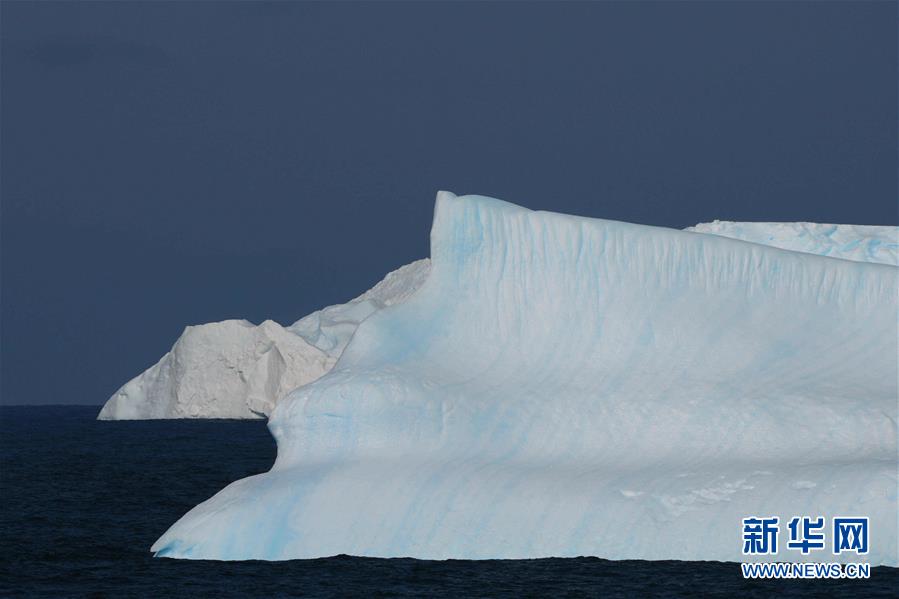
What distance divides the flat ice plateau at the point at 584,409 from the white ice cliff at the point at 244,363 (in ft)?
108

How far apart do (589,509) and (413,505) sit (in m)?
2.41

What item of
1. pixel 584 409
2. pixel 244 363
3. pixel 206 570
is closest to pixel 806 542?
pixel 584 409

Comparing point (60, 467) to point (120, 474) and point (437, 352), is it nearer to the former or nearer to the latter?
point (120, 474)

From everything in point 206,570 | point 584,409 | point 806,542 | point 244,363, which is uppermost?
point 584,409

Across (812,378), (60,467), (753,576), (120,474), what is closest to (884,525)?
(753,576)

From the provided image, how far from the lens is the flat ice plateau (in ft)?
64.9

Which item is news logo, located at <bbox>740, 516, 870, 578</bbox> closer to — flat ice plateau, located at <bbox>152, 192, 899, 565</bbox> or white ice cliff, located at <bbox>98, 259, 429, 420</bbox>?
flat ice plateau, located at <bbox>152, 192, 899, 565</bbox>

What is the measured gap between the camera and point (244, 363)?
192ft

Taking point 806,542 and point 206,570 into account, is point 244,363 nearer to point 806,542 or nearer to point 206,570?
point 206,570

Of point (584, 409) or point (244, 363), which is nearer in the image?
point (584, 409)

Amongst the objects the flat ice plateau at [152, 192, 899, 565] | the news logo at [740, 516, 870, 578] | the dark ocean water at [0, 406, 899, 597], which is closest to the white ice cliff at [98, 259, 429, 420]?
the dark ocean water at [0, 406, 899, 597]

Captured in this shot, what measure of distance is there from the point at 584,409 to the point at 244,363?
126 ft

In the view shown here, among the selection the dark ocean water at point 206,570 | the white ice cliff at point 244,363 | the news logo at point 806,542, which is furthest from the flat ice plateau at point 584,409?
the white ice cliff at point 244,363

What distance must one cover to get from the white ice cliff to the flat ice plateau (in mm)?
33057
